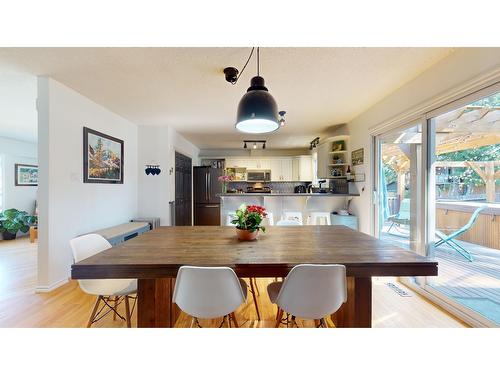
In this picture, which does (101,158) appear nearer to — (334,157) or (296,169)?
(334,157)

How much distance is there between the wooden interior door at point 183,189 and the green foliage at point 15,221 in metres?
3.46

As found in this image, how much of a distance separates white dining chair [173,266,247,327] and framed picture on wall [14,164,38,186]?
22.6ft

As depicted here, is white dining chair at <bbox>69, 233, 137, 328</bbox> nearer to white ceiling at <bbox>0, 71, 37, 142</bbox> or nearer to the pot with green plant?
white ceiling at <bbox>0, 71, 37, 142</bbox>

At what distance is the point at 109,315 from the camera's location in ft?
6.53

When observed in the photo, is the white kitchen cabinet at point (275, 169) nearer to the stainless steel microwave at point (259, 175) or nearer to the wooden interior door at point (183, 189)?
the stainless steel microwave at point (259, 175)

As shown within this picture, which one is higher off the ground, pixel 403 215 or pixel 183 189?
pixel 183 189

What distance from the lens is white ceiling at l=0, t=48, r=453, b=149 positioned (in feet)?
6.38

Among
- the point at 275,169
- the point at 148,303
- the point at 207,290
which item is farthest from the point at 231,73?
the point at 275,169

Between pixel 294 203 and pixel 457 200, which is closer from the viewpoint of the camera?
pixel 457 200

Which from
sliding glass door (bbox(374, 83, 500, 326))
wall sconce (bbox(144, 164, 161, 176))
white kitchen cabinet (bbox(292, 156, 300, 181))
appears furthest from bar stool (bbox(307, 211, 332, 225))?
wall sconce (bbox(144, 164, 161, 176))

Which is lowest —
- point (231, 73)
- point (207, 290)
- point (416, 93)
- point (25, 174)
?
point (207, 290)

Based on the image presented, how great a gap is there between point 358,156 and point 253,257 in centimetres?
322

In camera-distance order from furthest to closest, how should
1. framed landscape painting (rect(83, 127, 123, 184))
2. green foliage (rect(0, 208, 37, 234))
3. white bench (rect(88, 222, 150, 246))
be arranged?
1. green foliage (rect(0, 208, 37, 234))
2. framed landscape painting (rect(83, 127, 123, 184))
3. white bench (rect(88, 222, 150, 246))
